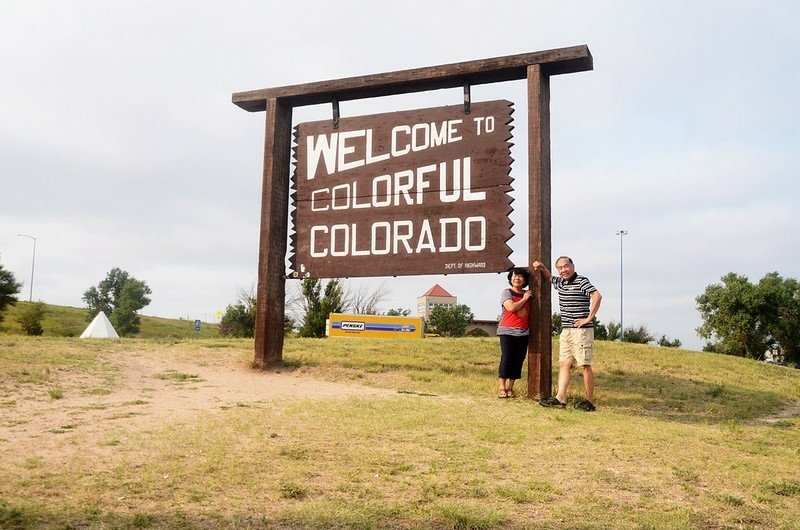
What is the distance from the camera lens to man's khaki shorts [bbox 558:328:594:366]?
9297 millimetres

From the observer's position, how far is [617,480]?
5.64 m

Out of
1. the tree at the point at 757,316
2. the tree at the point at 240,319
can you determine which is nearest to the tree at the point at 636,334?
the tree at the point at 757,316

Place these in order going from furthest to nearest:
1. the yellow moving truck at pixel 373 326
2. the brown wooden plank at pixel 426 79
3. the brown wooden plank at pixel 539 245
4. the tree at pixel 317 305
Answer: the tree at pixel 317 305 < the yellow moving truck at pixel 373 326 < the brown wooden plank at pixel 426 79 < the brown wooden plank at pixel 539 245

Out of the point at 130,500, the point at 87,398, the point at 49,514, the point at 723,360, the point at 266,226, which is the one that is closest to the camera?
the point at 49,514

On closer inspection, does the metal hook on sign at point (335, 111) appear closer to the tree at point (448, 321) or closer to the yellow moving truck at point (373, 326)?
the yellow moving truck at point (373, 326)

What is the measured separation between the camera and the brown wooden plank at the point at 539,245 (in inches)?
394

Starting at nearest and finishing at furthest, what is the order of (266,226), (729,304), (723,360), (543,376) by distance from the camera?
(543,376) < (266,226) < (723,360) < (729,304)

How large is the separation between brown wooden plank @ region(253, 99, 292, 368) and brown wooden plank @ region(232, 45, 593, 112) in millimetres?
470

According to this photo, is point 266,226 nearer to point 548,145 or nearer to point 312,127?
point 312,127

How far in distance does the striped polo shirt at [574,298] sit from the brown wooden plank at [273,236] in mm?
5230

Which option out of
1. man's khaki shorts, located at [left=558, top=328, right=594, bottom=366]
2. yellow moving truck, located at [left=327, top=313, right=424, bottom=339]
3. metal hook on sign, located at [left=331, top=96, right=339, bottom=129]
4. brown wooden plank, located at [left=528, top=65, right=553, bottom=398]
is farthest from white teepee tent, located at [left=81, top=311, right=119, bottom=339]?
man's khaki shorts, located at [left=558, top=328, right=594, bottom=366]

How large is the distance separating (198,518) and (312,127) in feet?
30.8

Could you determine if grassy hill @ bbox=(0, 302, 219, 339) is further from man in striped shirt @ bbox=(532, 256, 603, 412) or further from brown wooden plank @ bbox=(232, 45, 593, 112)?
man in striped shirt @ bbox=(532, 256, 603, 412)

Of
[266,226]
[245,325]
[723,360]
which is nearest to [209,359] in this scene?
[266,226]
